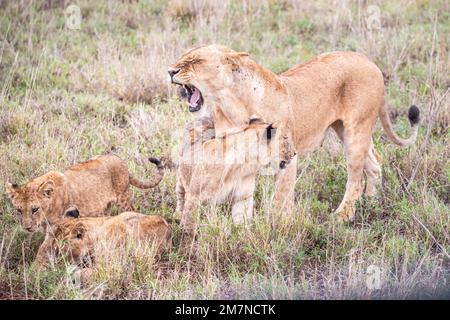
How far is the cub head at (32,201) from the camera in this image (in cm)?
552

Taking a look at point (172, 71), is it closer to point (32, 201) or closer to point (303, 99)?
point (303, 99)

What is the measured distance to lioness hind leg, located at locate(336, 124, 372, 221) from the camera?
6.51 m

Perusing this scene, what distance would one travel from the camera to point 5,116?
766 centimetres

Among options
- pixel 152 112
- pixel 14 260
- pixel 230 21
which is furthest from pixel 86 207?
pixel 230 21


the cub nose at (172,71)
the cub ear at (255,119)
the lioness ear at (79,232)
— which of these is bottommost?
the lioness ear at (79,232)

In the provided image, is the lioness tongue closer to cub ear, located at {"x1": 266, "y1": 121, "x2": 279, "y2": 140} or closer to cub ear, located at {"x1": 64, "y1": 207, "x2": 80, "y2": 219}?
cub ear, located at {"x1": 266, "y1": 121, "x2": 279, "y2": 140}

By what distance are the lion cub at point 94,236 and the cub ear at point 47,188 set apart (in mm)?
255

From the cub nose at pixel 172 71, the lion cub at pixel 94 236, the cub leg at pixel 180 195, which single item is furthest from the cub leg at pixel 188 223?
the cub nose at pixel 172 71

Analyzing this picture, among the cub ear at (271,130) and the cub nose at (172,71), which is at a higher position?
the cub nose at (172,71)

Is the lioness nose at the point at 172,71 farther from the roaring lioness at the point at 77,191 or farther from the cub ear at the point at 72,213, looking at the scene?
the cub ear at the point at 72,213

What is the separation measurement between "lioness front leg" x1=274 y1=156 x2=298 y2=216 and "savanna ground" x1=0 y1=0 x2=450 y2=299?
2.8 inches

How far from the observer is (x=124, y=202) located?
6250 millimetres
